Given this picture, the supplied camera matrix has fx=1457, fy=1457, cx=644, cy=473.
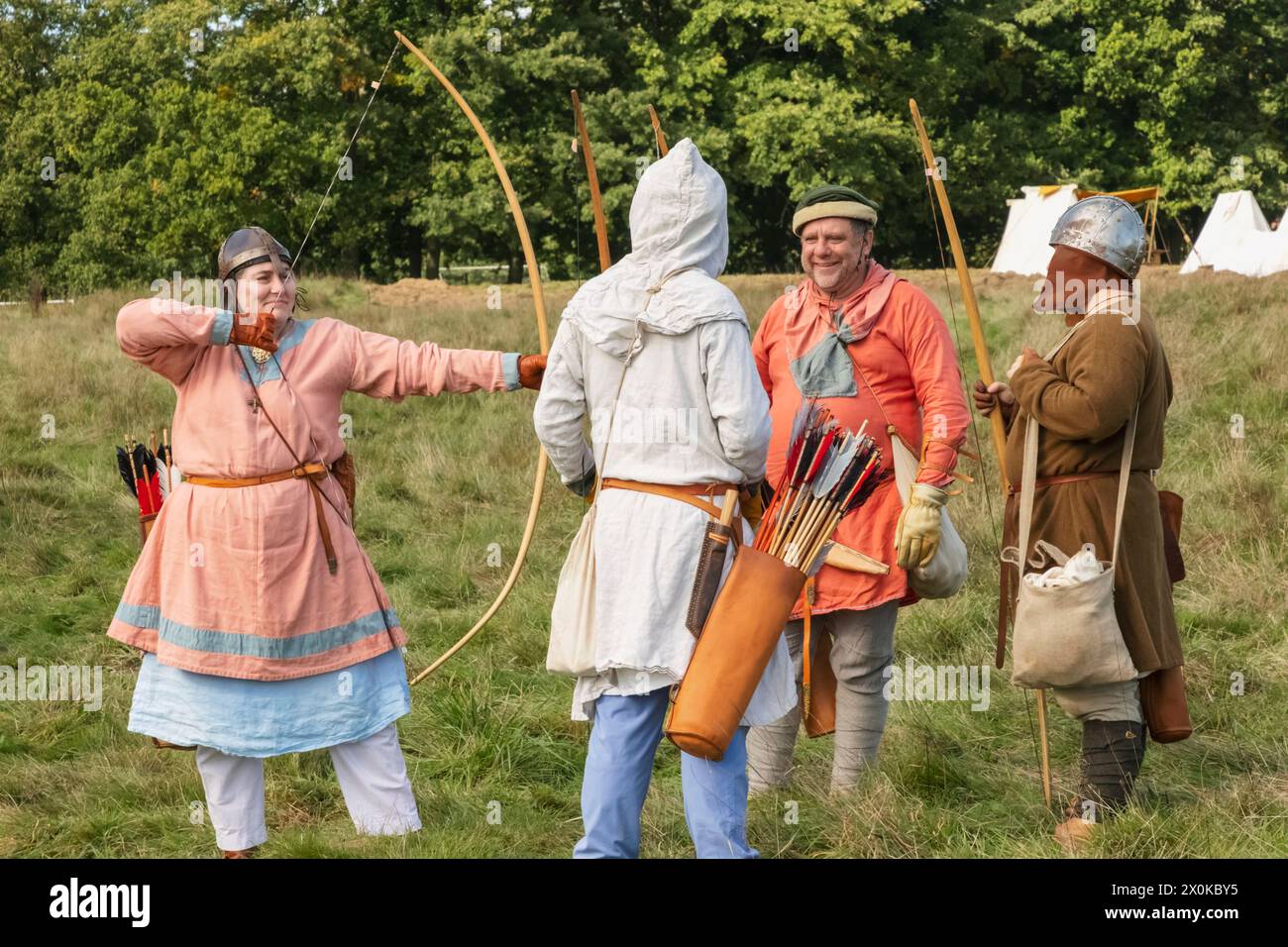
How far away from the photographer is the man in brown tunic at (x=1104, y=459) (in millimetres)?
3604

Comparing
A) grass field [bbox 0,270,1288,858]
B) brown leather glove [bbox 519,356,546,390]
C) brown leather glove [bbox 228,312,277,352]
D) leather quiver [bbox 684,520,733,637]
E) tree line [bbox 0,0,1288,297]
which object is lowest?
grass field [bbox 0,270,1288,858]

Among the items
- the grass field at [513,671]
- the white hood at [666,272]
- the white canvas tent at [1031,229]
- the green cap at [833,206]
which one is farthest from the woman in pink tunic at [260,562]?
the white canvas tent at [1031,229]

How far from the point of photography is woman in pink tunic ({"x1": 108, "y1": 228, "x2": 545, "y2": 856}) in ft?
Answer: 11.6

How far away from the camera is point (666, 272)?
316 cm

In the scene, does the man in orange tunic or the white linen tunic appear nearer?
the white linen tunic

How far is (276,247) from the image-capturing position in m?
3.64

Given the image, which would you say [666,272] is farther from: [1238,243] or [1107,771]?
[1238,243]

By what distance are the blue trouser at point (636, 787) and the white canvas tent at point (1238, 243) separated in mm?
19085

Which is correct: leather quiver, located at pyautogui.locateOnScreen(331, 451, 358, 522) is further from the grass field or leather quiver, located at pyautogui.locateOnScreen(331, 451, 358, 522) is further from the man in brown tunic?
the man in brown tunic

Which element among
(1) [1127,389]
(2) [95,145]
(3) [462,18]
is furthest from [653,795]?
(2) [95,145]

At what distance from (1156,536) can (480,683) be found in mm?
2511

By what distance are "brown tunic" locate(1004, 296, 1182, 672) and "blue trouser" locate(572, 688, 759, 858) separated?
1139mm

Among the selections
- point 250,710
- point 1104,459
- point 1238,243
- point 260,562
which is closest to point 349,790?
point 250,710

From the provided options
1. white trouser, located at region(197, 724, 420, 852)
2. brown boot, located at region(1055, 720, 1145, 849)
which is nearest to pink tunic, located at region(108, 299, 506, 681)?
white trouser, located at region(197, 724, 420, 852)
